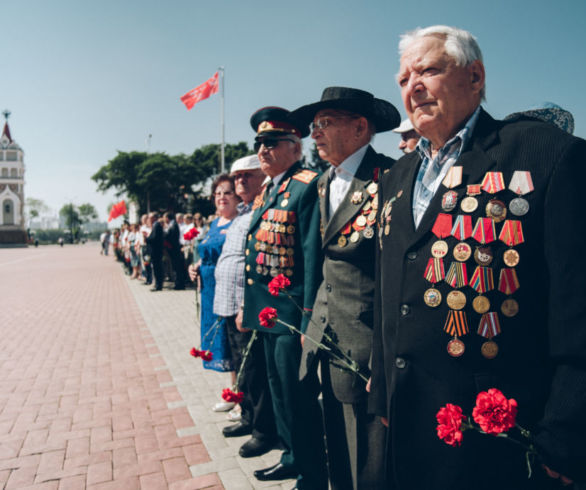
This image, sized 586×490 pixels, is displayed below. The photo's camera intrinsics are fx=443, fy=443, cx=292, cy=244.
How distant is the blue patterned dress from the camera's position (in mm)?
3795

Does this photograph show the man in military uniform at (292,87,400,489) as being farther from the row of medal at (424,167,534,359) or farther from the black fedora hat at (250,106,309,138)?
the row of medal at (424,167,534,359)

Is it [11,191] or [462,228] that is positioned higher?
[11,191]

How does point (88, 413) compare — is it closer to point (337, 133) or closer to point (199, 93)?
point (337, 133)

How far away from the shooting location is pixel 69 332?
7.48m

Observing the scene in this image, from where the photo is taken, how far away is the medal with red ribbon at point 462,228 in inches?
53.7

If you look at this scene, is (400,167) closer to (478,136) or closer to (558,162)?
(478,136)

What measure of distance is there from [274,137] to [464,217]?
6.25 feet

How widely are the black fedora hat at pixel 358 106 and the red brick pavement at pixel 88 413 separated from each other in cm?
241

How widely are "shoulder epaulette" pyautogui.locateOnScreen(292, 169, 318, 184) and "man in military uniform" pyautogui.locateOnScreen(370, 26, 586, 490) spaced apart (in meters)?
1.23

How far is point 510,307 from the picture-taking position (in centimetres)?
128

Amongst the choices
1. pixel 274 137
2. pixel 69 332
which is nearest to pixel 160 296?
pixel 69 332

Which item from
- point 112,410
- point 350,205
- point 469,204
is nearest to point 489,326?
point 469,204

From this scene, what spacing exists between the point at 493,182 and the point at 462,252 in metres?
0.23

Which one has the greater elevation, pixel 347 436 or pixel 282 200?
pixel 282 200
